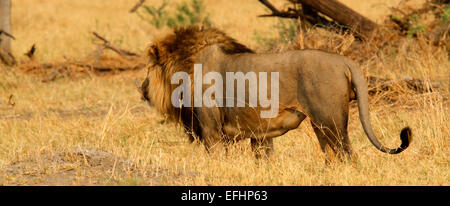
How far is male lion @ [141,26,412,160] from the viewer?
4785mm

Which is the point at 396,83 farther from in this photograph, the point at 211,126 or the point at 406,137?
the point at 406,137

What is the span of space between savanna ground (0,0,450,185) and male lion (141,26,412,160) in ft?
0.66

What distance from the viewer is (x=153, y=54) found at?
5.79 meters

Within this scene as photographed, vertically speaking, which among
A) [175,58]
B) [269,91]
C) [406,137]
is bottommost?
[406,137]

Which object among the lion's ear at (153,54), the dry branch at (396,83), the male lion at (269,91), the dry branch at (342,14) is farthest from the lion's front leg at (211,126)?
the dry branch at (342,14)

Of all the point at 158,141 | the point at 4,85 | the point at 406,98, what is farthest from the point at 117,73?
the point at 406,98

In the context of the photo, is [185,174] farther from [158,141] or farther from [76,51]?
[76,51]

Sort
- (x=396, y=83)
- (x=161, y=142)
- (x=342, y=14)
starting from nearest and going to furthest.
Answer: (x=161, y=142) → (x=396, y=83) → (x=342, y=14)

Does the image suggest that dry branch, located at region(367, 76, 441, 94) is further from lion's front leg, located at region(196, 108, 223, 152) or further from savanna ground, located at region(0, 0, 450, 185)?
lion's front leg, located at region(196, 108, 223, 152)

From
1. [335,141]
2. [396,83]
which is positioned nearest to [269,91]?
[335,141]

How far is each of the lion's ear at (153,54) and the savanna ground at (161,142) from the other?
0.27 meters

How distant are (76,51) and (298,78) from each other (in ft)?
31.1

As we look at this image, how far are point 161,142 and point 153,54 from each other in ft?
4.00

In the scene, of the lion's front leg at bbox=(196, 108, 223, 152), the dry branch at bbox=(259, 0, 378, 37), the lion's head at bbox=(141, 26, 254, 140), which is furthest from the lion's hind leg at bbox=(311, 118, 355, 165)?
A: the dry branch at bbox=(259, 0, 378, 37)
